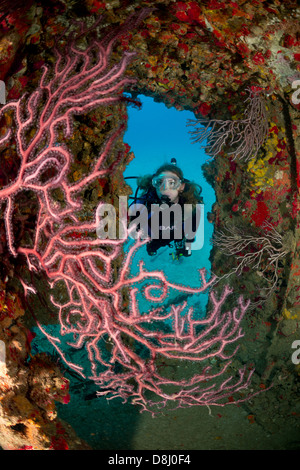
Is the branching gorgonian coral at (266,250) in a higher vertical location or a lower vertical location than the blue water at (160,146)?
lower

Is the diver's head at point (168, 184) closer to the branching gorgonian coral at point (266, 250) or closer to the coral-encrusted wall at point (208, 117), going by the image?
the coral-encrusted wall at point (208, 117)

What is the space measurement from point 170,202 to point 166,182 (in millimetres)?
346

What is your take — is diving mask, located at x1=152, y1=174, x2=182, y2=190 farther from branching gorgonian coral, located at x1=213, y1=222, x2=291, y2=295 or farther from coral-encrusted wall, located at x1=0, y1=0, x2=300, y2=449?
branching gorgonian coral, located at x1=213, y1=222, x2=291, y2=295

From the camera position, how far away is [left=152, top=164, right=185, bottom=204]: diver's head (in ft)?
15.7

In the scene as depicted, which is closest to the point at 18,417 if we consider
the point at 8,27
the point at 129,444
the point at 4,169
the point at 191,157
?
the point at 129,444

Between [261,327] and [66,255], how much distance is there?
10.9ft

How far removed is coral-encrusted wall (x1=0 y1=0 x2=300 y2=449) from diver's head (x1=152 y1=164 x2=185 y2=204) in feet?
2.85


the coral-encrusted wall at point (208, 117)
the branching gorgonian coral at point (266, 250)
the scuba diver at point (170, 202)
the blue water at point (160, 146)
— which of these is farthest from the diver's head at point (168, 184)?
the blue water at point (160, 146)

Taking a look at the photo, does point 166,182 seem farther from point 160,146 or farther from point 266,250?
point 160,146

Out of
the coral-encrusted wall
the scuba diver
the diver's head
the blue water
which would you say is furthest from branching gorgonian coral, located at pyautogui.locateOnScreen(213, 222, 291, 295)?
the blue water

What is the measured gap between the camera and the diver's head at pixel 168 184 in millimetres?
4777

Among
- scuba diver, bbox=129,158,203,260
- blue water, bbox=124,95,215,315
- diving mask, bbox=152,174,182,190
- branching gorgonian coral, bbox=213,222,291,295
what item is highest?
blue water, bbox=124,95,215,315

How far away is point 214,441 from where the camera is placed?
12.1 feet

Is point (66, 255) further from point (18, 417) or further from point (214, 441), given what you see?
point (214, 441)
